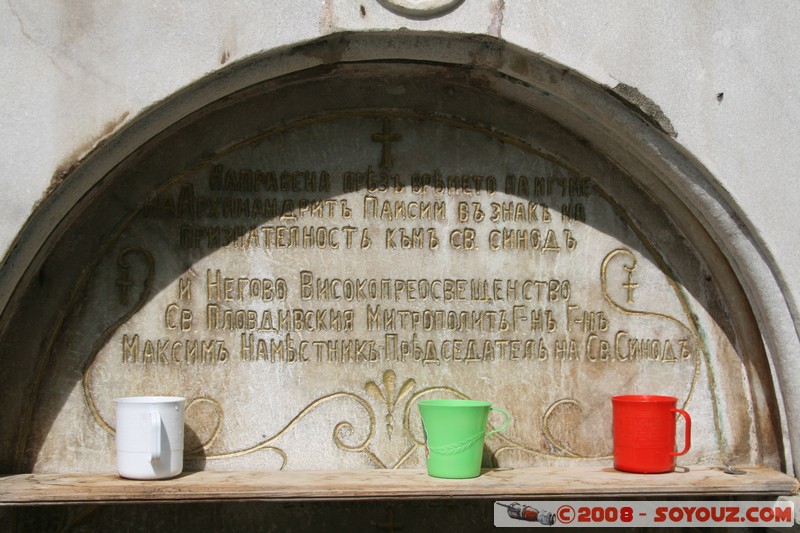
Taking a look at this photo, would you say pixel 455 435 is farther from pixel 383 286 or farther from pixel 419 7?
pixel 419 7

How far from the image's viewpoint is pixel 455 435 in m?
2.94

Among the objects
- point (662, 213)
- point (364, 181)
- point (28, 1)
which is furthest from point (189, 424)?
point (662, 213)

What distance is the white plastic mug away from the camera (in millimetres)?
2881

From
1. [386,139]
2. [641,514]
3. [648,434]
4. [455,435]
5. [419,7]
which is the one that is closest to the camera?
[419,7]

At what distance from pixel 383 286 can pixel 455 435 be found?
0.60 m

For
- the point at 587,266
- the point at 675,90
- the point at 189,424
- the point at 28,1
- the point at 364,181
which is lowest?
the point at 189,424

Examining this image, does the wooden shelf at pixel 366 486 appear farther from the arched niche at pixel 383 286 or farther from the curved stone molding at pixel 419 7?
the curved stone molding at pixel 419 7

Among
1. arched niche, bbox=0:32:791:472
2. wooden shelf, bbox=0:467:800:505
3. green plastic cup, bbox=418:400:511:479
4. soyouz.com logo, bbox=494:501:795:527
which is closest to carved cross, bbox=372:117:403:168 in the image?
arched niche, bbox=0:32:791:472

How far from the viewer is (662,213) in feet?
11.0

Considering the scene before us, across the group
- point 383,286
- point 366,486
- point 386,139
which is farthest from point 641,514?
point 386,139

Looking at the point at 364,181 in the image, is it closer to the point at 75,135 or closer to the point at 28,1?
the point at 75,135

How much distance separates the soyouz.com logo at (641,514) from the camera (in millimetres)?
3043

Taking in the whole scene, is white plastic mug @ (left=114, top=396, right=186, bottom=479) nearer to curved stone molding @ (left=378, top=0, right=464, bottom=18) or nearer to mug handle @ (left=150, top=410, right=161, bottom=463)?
mug handle @ (left=150, top=410, right=161, bottom=463)

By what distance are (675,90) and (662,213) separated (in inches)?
21.1
